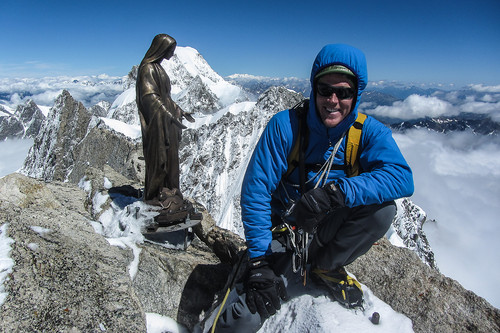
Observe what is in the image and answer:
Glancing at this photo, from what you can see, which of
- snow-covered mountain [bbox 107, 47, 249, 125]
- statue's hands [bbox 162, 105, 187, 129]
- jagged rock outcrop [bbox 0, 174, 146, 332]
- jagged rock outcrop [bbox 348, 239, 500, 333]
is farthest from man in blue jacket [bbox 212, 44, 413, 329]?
snow-covered mountain [bbox 107, 47, 249, 125]

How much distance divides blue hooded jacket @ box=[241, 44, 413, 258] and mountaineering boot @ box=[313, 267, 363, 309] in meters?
0.84

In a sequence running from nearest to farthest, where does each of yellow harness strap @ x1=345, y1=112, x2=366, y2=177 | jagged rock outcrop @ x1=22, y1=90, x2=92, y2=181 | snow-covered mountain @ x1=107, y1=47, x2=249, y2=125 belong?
yellow harness strap @ x1=345, y1=112, x2=366, y2=177 → jagged rock outcrop @ x1=22, y1=90, x2=92, y2=181 → snow-covered mountain @ x1=107, y1=47, x2=249, y2=125

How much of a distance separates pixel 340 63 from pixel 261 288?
209 cm

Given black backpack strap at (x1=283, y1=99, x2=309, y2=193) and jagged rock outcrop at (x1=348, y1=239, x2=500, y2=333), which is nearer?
black backpack strap at (x1=283, y1=99, x2=309, y2=193)

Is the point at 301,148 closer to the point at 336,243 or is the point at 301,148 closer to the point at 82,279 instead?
the point at 336,243

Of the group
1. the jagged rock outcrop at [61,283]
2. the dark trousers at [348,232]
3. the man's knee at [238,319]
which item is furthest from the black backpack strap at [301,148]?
the jagged rock outcrop at [61,283]

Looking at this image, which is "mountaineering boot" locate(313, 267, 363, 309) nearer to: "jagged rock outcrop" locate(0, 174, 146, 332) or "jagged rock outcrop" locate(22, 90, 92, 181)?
"jagged rock outcrop" locate(0, 174, 146, 332)

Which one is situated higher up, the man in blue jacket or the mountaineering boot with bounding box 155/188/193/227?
the man in blue jacket

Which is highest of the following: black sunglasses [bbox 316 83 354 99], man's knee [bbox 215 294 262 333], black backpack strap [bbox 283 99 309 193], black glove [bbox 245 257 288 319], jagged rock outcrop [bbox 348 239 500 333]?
black sunglasses [bbox 316 83 354 99]

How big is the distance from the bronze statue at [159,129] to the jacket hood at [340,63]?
116 inches

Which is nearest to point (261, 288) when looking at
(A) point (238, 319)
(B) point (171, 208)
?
(A) point (238, 319)

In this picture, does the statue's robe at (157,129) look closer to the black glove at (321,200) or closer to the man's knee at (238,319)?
the man's knee at (238,319)

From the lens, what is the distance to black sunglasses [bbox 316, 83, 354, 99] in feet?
8.05

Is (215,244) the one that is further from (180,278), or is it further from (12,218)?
(12,218)
